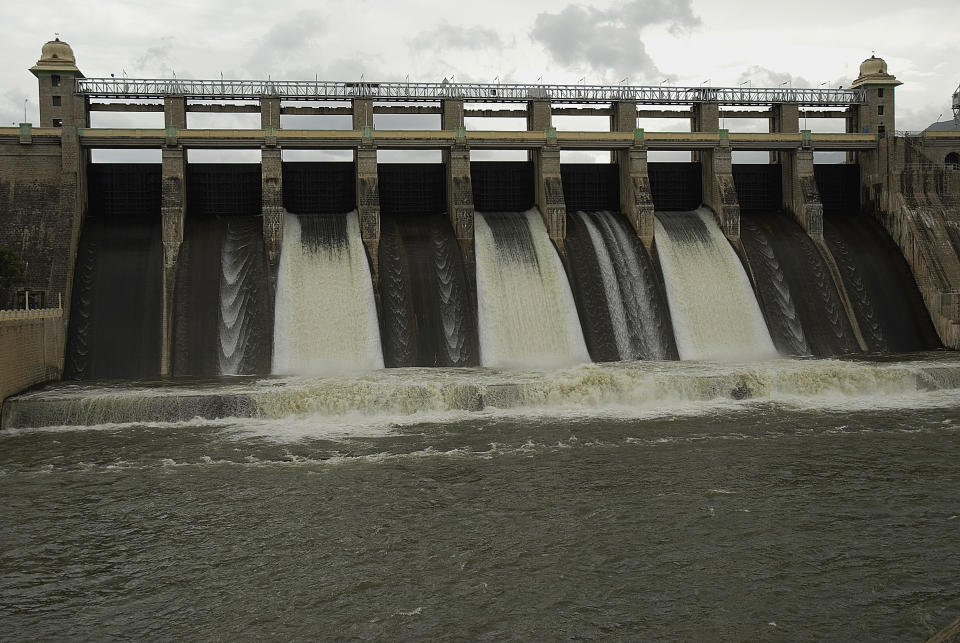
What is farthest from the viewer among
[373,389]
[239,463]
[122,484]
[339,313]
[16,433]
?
[339,313]

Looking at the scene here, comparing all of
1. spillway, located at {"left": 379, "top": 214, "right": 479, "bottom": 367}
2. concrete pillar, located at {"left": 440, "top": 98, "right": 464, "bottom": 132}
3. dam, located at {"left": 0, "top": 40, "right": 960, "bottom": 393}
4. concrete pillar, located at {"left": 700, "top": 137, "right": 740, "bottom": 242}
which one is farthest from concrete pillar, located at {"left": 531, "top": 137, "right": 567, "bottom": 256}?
concrete pillar, located at {"left": 700, "top": 137, "right": 740, "bottom": 242}

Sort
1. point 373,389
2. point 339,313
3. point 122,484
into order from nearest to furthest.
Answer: point 122,484 → point 373,389 → point 339,313

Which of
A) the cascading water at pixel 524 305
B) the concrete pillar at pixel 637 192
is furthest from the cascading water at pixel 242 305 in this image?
the concrete pillar at pixel 637 192

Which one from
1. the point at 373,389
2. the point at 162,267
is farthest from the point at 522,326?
the point at 162,267

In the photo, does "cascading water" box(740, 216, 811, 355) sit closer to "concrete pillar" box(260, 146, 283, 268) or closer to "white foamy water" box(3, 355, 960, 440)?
"white foamy water" box(3, 355, 960, 440)

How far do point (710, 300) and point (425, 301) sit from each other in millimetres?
11476

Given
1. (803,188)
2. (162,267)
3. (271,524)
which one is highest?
(803,188)

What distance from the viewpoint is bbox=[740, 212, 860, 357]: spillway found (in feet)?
113

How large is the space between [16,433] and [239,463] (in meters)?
7.67

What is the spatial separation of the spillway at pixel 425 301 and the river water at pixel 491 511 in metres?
5.54

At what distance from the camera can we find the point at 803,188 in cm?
3950

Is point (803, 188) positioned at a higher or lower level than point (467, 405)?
higher

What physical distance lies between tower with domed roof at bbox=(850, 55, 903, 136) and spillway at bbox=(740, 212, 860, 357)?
29.1 feet

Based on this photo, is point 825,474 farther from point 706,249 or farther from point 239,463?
point 706,249
